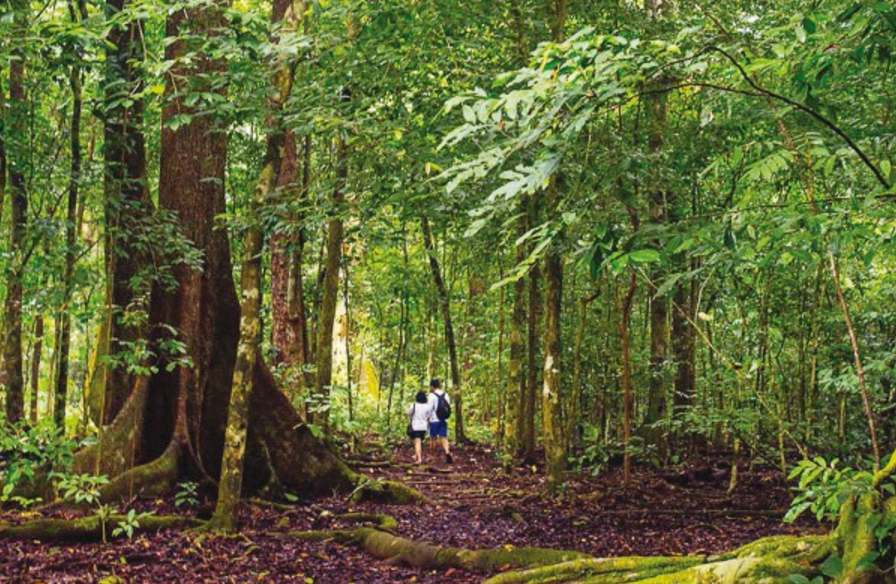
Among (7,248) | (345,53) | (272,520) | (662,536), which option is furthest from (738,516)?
(7,248)

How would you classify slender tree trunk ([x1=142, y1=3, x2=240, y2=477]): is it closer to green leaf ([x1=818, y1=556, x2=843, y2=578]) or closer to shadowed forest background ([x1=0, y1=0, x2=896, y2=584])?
shadowed forest background ([x1=0, y1=0, x2=896, y2=584])

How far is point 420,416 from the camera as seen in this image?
53.5 ft

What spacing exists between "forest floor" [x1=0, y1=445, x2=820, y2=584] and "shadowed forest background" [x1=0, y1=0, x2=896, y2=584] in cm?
12

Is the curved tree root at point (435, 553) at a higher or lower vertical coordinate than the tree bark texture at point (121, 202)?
lower

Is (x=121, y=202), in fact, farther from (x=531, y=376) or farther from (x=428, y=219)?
Answer: (x=531, y=376)

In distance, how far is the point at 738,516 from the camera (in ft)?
32.5

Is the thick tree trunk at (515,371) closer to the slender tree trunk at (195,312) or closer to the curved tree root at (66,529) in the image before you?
the slender tree trunk at (195,312)

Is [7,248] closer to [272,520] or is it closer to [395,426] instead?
[272,520]

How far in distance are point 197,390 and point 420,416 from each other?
757 cm

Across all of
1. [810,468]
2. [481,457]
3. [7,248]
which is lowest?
[481,457]

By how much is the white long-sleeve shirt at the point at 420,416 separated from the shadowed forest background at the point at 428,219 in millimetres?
1524

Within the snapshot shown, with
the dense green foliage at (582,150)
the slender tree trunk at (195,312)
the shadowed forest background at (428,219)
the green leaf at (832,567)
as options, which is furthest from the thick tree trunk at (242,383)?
the green leaf at (832,567)

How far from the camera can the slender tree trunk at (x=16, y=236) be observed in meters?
6.16

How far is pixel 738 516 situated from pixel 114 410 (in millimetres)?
8439
